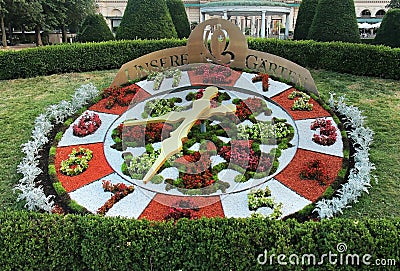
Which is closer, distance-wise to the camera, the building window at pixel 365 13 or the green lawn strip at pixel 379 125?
the green lawn strip at pixel 379 125

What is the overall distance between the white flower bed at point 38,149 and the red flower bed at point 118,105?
40cm

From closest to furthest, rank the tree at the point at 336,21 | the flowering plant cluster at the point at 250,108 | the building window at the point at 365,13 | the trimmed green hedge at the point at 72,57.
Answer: the flowering plant cluster at the point at 250,108, the trimmed green hedge at the point at 72,57, the tree at the point at 336,21, the building window at the point at 365,13

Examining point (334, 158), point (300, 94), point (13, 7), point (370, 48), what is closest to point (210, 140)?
point (334, 158)

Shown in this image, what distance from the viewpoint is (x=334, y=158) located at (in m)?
6.06

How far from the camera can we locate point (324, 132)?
6676 mm

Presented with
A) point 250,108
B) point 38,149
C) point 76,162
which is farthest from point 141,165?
point 250,108

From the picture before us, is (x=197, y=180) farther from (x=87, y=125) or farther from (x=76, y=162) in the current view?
(x=87, y=125)

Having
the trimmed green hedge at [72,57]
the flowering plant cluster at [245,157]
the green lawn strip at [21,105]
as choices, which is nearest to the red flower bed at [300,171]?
the flowering plant cluster at [245,157]

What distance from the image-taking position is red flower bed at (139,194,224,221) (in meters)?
4.85

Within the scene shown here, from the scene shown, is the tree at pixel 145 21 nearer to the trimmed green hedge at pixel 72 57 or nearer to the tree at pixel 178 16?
the trimmed green hedge at pixel 72 57

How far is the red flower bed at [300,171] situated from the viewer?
5.30 meters

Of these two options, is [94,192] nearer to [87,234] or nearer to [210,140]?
[87,234]

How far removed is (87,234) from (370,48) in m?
10.1

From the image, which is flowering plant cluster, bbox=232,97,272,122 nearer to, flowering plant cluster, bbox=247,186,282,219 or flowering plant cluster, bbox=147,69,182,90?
flowering plant cluster, bbox=147,69,182,90
